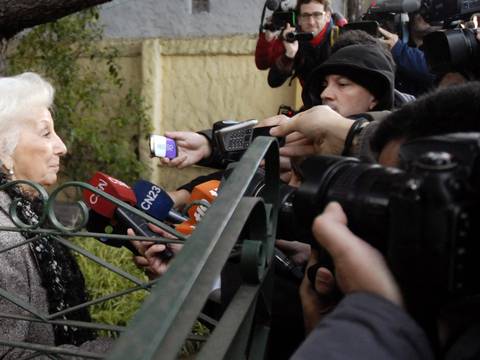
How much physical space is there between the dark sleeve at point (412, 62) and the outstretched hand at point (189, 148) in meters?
1.07

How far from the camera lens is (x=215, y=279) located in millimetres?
874

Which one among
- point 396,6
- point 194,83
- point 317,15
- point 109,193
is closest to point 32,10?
point 317,15

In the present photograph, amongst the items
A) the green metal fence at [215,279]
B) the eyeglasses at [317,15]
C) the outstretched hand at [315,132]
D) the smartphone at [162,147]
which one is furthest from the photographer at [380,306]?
the eyeglasses at [317,15]

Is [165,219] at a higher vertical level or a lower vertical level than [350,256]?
lower

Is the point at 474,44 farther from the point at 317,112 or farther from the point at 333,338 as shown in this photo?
the point at 333,338

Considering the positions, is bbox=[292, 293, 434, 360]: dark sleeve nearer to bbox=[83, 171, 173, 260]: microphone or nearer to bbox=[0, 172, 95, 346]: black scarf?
bbox=[83, 171, 173, 260]: microphone

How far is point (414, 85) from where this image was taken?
2.91m

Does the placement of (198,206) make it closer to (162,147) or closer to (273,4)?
(162,147)

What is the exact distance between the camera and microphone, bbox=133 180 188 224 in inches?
72.8

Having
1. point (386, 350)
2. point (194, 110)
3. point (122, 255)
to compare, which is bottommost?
point (122, 255)

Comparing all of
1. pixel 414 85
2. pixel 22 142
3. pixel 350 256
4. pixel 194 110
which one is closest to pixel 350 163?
pixel 350 256

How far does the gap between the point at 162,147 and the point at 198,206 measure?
17.7 inches

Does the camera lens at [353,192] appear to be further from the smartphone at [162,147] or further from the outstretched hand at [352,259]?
the smartphone at [162,147]

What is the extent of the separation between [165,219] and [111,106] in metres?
4.17
